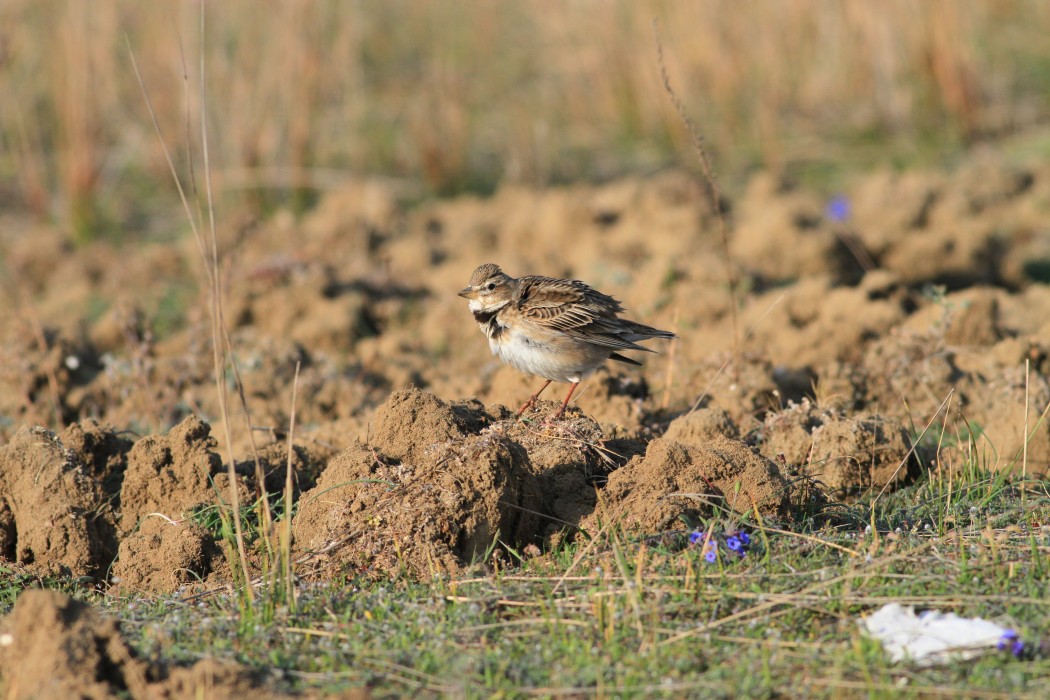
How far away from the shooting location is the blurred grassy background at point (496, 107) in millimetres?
10578

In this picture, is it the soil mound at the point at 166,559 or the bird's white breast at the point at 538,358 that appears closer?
the soil mound at the point at 166,559

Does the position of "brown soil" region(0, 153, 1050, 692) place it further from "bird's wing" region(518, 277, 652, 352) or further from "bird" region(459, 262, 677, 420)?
"bird's wing" region(518, 277, 652, 352)

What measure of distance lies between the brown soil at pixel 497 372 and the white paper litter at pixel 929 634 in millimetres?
756

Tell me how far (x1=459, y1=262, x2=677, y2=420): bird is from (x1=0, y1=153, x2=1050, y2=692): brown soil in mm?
222

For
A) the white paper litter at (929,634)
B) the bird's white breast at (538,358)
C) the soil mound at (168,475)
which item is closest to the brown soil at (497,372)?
the soil mound at (168,475)

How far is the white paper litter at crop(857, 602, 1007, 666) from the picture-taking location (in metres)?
3.40

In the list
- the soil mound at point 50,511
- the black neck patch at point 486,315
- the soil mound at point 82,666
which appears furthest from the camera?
the black neck patch at point 486,315

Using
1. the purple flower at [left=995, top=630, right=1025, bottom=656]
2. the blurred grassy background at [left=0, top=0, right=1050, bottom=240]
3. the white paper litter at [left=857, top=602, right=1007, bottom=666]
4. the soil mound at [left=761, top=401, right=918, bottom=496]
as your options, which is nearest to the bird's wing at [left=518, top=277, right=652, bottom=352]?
the soil mound at [left=761, top=401, right=918, bottom=496]

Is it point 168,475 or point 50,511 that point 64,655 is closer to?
point 50,511

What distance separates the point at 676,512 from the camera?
4195mm

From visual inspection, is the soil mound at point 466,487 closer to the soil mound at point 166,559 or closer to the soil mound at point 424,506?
the soil mound at point 424,506

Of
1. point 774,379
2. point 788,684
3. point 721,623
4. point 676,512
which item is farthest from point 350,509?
point 774,379

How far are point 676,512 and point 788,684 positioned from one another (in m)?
0.95

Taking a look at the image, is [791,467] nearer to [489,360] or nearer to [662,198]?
[489,360]
